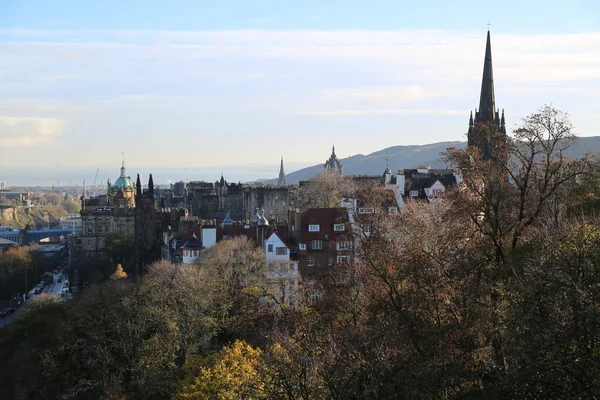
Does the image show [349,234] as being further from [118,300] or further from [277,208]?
[277,208]

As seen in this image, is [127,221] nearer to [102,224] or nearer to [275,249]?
[102,224]

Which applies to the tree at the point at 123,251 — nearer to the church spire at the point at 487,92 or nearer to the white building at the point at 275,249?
the white building at the point at 275,249

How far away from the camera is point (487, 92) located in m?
101

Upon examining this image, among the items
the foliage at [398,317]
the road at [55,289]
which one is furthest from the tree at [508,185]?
the road at [55,289]

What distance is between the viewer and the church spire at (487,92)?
A: 328ft

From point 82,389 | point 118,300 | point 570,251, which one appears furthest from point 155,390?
point 570,251

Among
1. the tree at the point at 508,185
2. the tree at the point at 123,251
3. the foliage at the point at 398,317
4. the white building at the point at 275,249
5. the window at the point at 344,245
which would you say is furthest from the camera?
the tree at the point at 123,251

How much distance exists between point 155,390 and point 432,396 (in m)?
19.8

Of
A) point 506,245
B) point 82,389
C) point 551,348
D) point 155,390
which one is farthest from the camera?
point 82,389

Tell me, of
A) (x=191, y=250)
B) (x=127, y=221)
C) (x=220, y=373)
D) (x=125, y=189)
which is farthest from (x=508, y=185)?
(x=125, y=189)

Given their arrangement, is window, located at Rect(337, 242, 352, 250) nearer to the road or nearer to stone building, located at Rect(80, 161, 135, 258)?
the road

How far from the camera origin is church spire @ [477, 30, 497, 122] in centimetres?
10006

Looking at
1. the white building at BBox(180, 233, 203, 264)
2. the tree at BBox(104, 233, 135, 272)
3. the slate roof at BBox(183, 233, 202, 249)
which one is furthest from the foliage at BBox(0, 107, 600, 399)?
the tree at BBox(104, 233, 135, 272)

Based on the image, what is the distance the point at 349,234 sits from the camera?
44250mm
